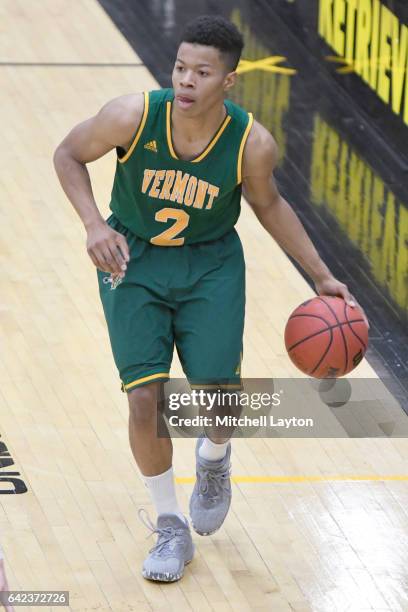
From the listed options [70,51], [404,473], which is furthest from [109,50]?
[404,473]

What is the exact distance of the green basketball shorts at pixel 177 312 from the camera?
19.5 feet

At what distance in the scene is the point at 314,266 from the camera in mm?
6109

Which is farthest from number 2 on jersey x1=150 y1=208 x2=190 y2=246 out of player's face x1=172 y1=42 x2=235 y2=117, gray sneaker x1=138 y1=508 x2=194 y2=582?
gray sneaker x1=138 y1=508 x2=194 y2=582

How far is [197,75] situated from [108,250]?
73 centimetres

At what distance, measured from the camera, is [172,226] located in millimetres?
5969

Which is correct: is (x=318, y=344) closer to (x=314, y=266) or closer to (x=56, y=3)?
(x=314, y=266)

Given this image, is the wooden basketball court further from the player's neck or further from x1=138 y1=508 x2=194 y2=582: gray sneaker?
the player's neck

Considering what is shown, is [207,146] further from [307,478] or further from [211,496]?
[307,478]

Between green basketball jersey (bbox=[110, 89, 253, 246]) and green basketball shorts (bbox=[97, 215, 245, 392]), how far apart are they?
140 mm

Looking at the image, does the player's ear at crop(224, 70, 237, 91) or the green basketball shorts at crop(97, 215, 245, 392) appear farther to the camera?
the green basketball shorts at crop(97, 215, 245, 392)

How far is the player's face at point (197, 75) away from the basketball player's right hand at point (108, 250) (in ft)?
1.80

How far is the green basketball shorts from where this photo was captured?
234 inches

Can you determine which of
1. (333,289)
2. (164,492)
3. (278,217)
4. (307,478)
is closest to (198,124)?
(278,217)

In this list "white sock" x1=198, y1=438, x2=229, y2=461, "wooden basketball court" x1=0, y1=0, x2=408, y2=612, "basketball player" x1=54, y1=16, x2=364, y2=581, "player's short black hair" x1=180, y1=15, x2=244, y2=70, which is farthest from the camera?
"white sock" x1=198, y1=438, x2=229, y2=461
